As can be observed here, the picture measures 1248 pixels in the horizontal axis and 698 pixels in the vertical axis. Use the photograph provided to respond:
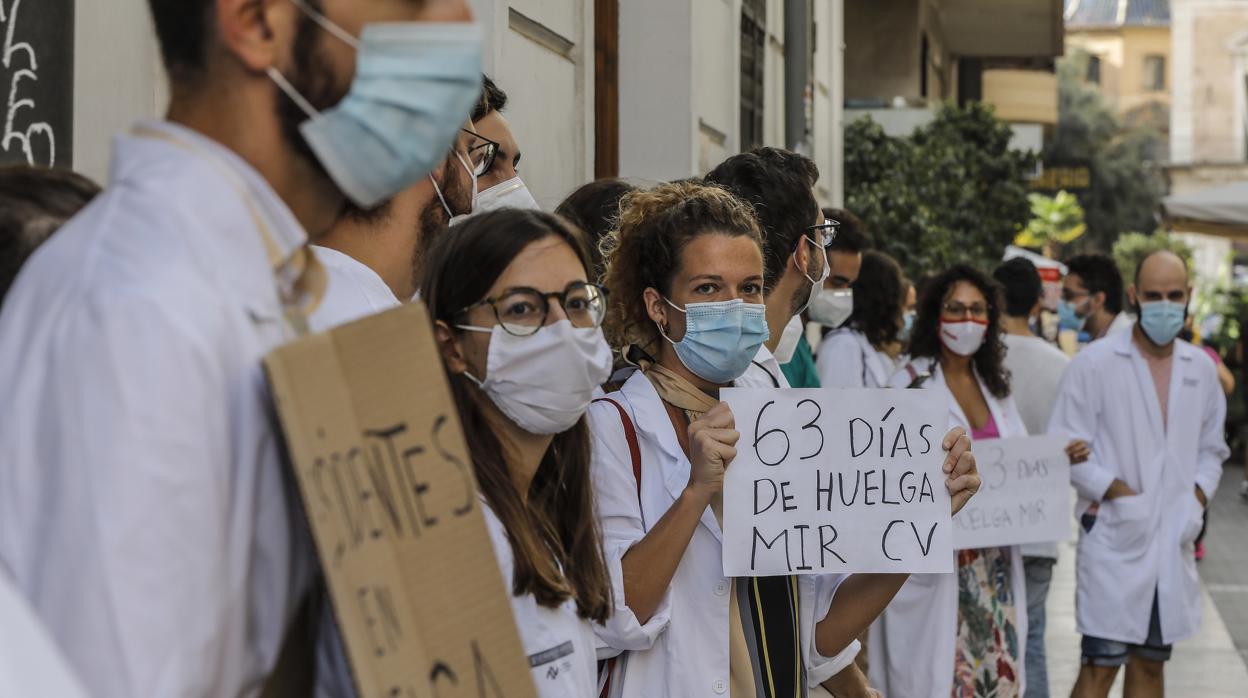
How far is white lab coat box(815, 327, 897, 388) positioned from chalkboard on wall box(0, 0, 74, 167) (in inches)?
185

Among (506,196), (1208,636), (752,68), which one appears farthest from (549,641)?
(752,68)

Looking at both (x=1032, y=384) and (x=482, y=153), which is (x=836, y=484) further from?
(x=1032, y=384)

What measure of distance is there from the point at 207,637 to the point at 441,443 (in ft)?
1.18

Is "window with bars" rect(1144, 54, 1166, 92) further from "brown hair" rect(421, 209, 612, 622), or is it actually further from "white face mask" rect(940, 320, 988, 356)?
"brown hair" rect(421, 209, 612, 622)

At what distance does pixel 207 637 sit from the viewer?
146cm

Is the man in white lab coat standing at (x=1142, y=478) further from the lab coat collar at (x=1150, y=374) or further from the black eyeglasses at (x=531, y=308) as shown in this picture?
the black eyeglasses at (x=531, y=308)

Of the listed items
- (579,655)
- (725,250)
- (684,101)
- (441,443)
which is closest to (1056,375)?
(684,101)

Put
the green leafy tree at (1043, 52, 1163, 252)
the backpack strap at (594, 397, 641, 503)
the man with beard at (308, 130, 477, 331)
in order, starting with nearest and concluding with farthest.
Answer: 1. the man with beard at (308, 130, 477, 331)
2. the backpack strap at (594, 397, 641, 503)
3. the green leafy tree at (1043, 52, 1163, 252)

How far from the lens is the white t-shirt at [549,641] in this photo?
2.48m

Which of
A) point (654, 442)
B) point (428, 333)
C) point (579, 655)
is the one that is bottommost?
point (579, 655)

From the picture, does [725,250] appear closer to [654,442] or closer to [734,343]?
[734,343]

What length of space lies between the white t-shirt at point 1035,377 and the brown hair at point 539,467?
5.75 m

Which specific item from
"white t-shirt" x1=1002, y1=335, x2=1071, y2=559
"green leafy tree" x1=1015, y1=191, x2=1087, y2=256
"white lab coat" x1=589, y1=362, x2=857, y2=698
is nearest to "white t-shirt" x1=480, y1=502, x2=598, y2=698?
"white lab coat" x1=589, y1=362, x2=857, y2=698

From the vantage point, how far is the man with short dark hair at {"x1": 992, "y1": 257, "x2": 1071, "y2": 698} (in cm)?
767
